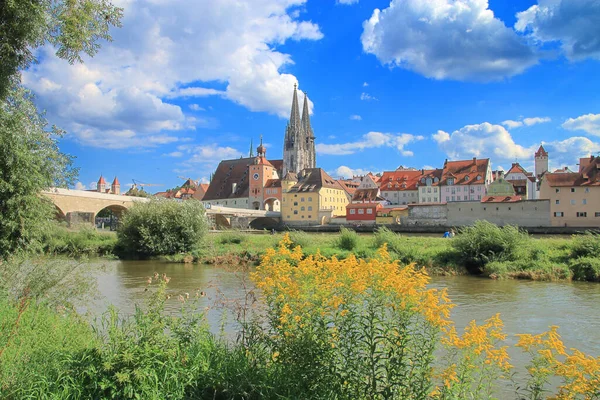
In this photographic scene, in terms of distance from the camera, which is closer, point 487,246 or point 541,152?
point 487,246

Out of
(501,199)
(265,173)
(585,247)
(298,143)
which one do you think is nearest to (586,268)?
(585,247)

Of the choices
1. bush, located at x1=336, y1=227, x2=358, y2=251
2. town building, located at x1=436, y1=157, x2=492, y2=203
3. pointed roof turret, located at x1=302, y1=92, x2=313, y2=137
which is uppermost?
pointed roof turret, located at x1=302, y1=92, x2=313, y2=137

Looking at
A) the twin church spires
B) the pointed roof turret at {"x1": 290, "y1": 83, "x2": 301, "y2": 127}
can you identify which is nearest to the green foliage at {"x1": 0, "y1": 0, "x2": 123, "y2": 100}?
the twin church spires

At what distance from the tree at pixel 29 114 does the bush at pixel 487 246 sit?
20.9m

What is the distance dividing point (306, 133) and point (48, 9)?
123433 millimetres

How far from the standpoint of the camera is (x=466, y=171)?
93375mm

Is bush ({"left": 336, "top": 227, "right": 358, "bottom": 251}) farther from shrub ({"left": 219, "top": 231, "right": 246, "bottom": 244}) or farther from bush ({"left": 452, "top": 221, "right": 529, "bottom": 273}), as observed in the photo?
shrub ({"left": 219, "top": 231, "right": 246, "bottom": 244})

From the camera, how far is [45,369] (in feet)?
18.1

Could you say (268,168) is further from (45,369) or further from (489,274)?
(45,369)

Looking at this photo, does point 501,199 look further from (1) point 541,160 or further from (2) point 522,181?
(1) point 541,160

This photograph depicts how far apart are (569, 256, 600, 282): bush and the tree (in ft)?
77.5

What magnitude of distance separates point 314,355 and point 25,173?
1407cm

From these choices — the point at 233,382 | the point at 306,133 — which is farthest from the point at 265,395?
the point at 306,133

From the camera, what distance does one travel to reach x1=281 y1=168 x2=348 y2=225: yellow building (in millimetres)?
89750
